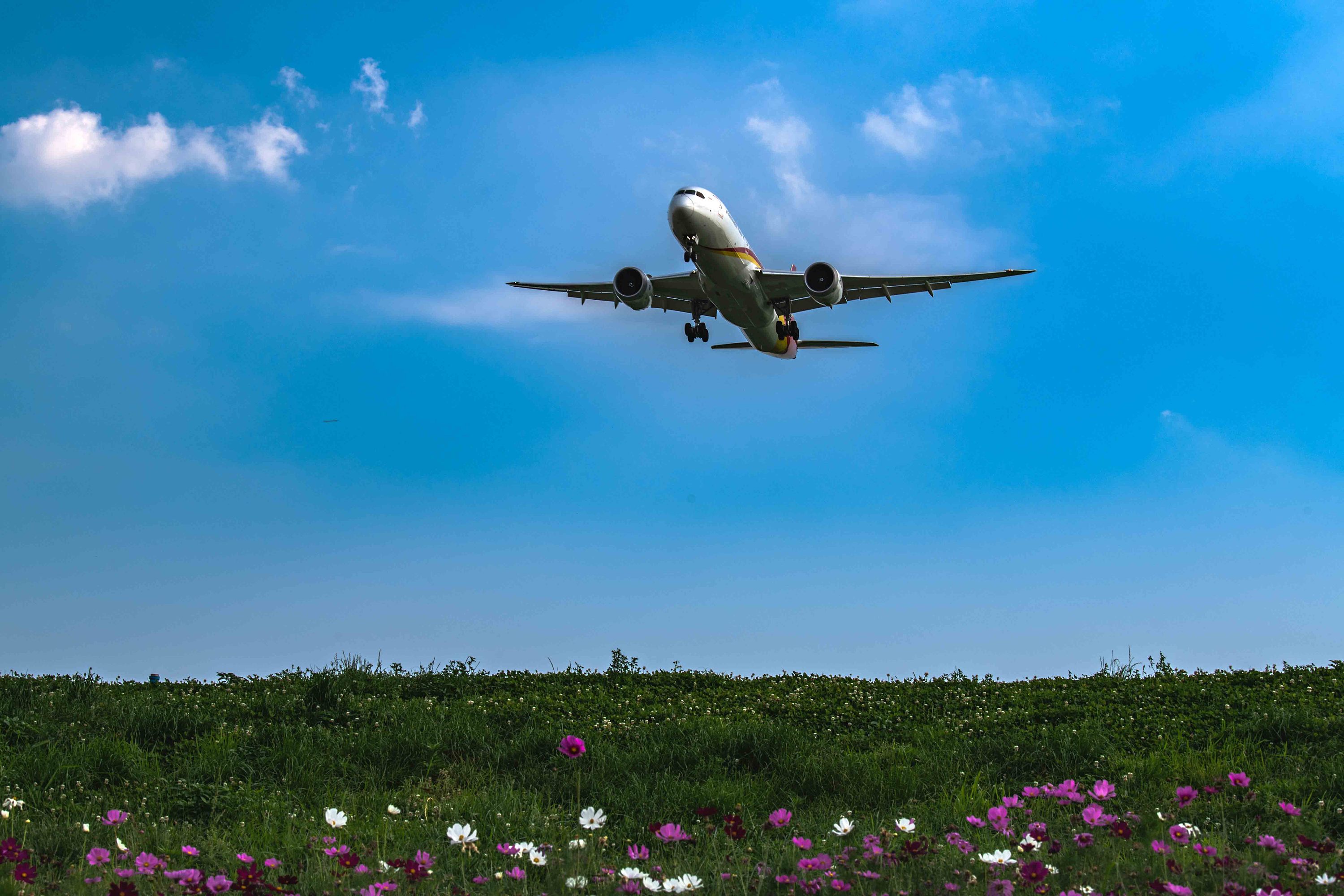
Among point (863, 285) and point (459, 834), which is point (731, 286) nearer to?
point (863, 285)

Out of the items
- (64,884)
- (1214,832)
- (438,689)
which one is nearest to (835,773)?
(1214,832)

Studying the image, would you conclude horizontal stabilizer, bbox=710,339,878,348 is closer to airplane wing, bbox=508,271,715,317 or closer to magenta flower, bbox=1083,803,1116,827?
airplane wing, bbox=508,271,715,317

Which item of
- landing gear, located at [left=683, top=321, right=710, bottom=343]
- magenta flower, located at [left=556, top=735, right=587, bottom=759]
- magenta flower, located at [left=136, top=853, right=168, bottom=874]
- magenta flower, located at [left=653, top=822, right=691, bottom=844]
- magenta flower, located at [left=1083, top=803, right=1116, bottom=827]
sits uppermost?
landing gear, located at [left=683, top=321, right=710, bottom=343]

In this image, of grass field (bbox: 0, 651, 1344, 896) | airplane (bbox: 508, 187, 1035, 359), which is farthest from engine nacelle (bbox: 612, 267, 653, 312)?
grass field (bbox: 0, 651, 1344, 896)

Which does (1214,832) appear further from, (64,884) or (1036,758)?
(64,884)

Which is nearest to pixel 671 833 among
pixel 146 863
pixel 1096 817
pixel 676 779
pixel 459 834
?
pixel 459 834

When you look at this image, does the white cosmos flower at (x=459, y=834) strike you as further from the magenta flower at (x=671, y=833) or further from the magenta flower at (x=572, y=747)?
the magenta flower at (x=671, y=833)

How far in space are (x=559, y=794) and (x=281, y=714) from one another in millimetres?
4249

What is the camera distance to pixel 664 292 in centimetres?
2884

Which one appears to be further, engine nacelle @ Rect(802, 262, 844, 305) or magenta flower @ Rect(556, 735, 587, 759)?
engine nacelle @ Rect(802, 262, 844, 305)

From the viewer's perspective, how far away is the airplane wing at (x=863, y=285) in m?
26.9

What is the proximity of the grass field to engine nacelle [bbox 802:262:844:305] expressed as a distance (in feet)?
48.0

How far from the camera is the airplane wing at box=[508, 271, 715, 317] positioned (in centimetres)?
2831

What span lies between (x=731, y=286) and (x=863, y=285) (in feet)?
18.3
